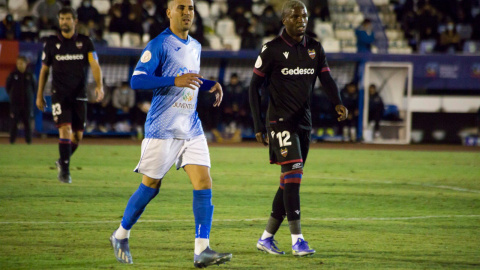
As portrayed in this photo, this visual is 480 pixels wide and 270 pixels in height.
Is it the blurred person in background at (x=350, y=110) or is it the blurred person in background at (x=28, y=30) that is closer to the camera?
the blurred person in background at (x=28, y=30)

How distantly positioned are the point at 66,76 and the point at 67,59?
258mm

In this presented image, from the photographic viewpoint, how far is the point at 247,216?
8.68 meters

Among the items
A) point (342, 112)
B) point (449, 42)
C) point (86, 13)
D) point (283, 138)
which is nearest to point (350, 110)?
point (449, 42)

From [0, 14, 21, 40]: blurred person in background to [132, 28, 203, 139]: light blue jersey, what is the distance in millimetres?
16555

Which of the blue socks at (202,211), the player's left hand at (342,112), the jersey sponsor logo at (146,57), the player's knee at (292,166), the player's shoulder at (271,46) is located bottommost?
the blue socks at (202,211)

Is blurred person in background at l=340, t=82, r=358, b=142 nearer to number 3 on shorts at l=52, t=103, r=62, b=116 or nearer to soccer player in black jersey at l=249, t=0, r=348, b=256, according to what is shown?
number 3 on shorts at l=52, t=103, r=62, b=116

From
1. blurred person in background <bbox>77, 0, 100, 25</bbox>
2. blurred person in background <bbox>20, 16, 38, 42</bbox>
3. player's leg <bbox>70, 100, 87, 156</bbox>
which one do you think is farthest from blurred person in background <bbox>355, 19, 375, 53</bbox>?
player's leg <bbox>70, 100, 87, 156</bbox>

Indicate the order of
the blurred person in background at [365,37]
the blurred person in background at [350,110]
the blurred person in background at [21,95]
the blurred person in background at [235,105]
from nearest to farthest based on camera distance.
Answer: the blurred person in background at [21,95] < the blurred person in background at [235,105] < the blurred person in background at [350,110] < the blurred person in background at [365,37]

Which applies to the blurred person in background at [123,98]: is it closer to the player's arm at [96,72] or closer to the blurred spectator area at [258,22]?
the blurred spectator area at [258,22]

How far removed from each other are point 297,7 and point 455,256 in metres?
2.44

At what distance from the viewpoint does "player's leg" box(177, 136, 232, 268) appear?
5793 mm

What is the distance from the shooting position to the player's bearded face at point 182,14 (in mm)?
5930

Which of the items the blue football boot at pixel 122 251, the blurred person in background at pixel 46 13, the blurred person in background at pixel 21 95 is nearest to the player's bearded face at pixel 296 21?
the blue football boot at pixel 122 251

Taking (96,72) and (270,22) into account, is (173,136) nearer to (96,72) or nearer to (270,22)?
(96,72)
